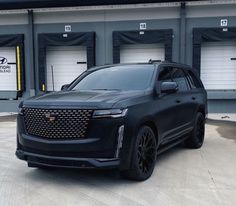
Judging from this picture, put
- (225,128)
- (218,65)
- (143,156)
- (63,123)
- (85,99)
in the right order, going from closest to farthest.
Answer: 1. (63,123)
2. (85,99)
3. (143,156)
4. (225,128)
5. (218,65)

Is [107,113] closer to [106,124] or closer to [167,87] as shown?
[106,124]

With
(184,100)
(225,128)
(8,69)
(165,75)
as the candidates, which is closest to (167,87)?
(165,75)

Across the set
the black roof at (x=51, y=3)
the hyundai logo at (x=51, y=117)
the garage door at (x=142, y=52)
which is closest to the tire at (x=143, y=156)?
the hyundai logo at (x=51, y=117)

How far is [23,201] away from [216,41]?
1098cm

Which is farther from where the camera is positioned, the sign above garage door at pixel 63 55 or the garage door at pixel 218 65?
the sign above garage door at pixel 63 55

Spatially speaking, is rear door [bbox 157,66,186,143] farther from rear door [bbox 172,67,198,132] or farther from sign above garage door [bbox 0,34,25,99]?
sign above garage door [bbox 0,34,25,99]

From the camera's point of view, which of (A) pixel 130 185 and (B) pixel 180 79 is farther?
(B) pixel 180 79

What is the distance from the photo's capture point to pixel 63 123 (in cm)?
510

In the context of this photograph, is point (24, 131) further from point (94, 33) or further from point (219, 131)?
point (94, 33)

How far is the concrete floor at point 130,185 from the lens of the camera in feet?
15.7

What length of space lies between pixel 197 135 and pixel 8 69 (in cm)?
1000

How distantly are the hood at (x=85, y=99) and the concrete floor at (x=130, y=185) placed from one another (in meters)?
1.15

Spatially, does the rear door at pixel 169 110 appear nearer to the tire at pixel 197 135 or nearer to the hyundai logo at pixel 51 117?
the tire at pixel 197 135

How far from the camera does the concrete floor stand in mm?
4777
